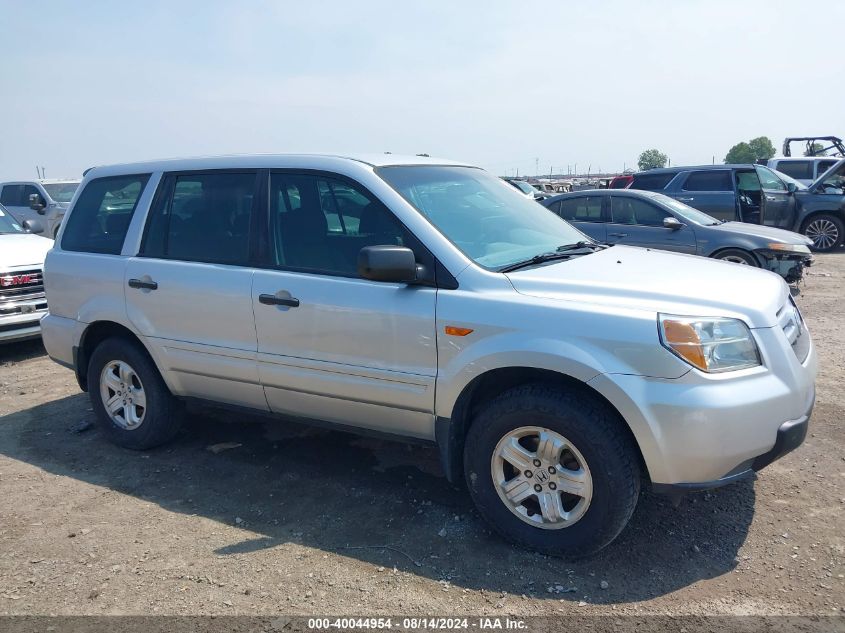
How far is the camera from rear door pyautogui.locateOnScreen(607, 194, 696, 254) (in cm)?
966

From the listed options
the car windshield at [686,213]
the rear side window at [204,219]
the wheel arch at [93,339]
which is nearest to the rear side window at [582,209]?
the car windshield at [686,213]

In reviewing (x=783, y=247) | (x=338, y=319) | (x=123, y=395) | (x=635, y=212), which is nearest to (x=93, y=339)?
(x=123, y=395)

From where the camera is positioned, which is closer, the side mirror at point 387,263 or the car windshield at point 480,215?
the side mirror at point 387,263

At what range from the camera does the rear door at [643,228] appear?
380 inches

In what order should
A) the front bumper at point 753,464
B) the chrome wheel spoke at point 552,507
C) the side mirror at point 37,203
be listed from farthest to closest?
the side mirror at point 37,203 < the chrome wheel spoke at point 552,507 < the front bumper at point 753,464

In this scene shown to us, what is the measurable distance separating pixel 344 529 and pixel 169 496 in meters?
1.19

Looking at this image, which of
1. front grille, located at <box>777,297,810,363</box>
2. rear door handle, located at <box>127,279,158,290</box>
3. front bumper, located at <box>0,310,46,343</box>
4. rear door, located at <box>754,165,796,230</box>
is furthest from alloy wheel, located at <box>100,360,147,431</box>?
rear door, located at <box>754,165,796,230</box>

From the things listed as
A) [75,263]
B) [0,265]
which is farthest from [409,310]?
[0,265]

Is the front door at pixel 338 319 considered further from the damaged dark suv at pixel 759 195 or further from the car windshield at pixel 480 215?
the damaged dark suv at pixel 759 195

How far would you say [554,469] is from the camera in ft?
10.6

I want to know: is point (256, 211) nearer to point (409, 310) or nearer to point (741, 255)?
point (409, 310)

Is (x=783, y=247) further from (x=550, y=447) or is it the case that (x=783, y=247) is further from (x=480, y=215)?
(x=550, y=447)

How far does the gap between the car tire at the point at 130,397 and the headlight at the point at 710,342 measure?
10.7 feet

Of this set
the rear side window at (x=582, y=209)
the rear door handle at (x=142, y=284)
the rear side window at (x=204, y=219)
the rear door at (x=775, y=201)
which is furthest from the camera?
the rear door at (x=775, y=201)
